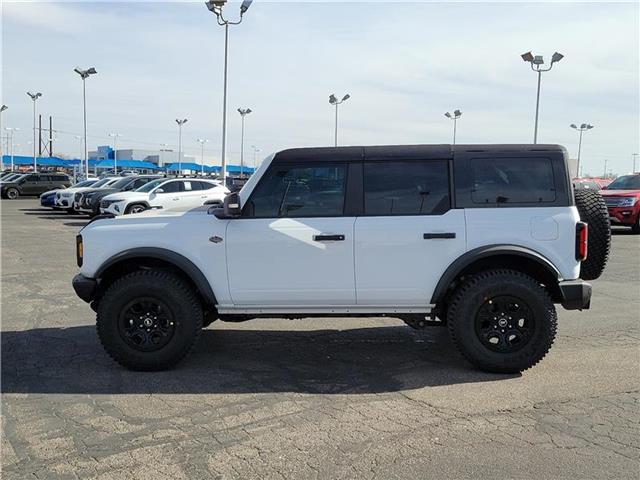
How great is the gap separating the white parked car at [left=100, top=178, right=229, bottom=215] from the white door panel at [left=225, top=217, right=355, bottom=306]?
→ 1358cm

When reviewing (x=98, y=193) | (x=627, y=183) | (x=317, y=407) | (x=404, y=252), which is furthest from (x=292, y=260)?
(x=98, y=193)

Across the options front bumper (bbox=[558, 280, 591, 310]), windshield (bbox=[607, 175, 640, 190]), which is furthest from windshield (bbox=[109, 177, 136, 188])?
front bumper (bbox=[558, 280, 591, 310])

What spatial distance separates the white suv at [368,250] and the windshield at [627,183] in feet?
52.8

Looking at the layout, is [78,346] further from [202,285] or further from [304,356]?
[304,356]

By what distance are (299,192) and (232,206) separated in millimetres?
608

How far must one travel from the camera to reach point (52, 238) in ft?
50.1

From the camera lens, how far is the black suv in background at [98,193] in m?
22.0

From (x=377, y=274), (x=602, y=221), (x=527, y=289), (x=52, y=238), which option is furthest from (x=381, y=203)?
(x=52, y=238)

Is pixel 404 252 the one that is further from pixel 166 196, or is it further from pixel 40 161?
pixel 40 161

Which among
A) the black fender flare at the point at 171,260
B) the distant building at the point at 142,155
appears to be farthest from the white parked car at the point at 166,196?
the distant building at the point at 142,155

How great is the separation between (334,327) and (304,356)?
114cm

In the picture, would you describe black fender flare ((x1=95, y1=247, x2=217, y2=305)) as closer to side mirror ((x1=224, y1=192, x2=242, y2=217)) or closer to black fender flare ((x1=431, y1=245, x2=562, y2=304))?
side mirror ((x1=224, y1=192, x2=242, y2=217))

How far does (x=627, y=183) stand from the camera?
1928 centimetres

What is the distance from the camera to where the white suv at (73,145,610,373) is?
4.95 meters
